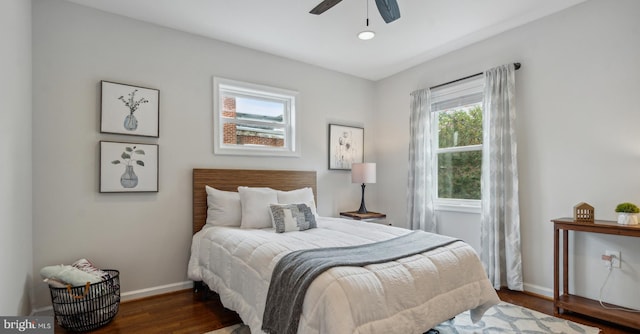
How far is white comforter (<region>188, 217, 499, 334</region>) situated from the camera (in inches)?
60.6

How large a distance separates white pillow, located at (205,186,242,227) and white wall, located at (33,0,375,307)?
0.84 ft

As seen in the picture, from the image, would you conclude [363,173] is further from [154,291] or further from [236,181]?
[154,291]

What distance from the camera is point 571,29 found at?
112 inches

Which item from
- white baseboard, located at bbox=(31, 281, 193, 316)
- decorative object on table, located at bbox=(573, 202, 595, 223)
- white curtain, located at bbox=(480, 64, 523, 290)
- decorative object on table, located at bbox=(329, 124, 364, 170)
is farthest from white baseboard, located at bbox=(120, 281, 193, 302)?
decorative object on table, located at bbox=(573, 202, 595, 223)

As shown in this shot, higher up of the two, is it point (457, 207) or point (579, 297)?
point (457, 207)

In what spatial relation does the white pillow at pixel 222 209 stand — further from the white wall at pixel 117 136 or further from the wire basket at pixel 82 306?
the wire basket at pixel 82 306

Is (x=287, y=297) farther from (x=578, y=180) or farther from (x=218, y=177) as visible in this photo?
(x=578, y=180)

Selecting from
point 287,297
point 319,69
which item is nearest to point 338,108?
point 319,69

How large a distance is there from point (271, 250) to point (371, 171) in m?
2.44

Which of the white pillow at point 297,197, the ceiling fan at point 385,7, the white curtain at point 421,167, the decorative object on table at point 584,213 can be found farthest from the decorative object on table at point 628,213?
the white pillow at point 297,197

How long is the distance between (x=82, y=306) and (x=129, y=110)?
1668 mm

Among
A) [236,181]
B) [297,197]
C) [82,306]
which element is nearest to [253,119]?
[236,181]

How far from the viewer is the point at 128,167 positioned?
2.90m

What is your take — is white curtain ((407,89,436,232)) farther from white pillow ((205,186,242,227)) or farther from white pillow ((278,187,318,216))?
white pillow ((205,186,242,227))
